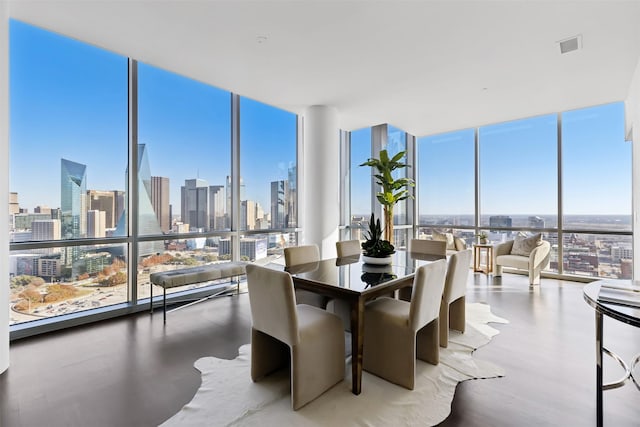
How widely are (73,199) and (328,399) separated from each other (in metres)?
3.34

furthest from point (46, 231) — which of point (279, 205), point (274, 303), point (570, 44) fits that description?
point (570, 44)

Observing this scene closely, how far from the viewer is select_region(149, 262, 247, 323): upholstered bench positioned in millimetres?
3377

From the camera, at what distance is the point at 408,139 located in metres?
7.20

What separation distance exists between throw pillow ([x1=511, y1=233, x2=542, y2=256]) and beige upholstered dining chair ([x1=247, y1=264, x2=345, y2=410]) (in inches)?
179

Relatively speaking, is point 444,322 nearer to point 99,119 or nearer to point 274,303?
point 274,303

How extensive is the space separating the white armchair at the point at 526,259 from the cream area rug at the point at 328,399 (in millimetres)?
3133

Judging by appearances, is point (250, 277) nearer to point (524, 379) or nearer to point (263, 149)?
point (524, 379)

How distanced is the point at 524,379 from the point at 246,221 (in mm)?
4011

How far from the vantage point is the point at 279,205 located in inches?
218

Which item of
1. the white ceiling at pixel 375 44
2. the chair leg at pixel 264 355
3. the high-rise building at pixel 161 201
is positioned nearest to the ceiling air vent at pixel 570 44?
the white ceiling at pixel 375 44

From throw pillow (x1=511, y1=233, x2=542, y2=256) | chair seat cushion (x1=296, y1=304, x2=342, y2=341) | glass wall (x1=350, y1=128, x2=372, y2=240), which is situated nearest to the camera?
chair seat cushion (x1=296, y1=304, x2=342, y2=341)

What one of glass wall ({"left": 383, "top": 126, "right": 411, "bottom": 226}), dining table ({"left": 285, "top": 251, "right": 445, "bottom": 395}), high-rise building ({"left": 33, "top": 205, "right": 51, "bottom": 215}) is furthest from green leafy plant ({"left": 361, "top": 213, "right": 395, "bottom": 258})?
glass wall ({"left": 383, "top": 126, "right": 411, "bottom": 226})

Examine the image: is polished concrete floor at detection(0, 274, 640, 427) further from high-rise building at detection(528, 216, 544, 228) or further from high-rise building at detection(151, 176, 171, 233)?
high-rise building at detection(528, 216, 544, 228)

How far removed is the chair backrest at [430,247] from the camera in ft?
12.1
